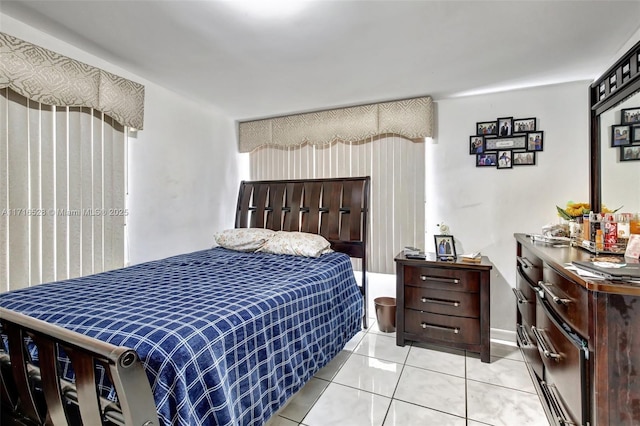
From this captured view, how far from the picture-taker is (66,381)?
98 cm

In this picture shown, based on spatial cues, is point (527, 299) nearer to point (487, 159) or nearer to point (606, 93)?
point (487, 159)

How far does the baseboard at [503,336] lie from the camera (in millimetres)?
2742

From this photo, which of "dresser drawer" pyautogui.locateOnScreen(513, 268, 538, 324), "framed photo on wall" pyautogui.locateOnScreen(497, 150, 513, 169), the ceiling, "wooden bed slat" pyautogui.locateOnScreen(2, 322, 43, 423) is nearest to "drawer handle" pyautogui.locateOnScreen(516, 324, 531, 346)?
"dresser drawer" pyautogui.locateOnScreen(513, 268, 538, 324)

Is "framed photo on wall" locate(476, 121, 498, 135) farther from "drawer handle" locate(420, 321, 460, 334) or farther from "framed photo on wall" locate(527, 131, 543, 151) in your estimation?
"drawer handle" locate(420, 321, 460, 334)

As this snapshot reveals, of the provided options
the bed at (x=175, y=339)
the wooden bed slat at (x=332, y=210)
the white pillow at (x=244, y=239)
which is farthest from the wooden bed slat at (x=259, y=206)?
the bed at (x=175, y=339)

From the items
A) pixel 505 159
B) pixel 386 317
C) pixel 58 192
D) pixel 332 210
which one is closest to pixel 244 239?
pixel 332 210

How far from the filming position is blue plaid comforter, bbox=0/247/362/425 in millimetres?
1026

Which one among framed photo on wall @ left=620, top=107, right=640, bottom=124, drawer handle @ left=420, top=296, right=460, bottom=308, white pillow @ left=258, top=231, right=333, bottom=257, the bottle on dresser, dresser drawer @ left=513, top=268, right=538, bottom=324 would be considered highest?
framed photo on wall @ left=620, top=107, right=640, bottom=124

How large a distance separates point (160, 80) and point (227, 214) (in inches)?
64.3

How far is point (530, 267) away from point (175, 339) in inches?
84.3

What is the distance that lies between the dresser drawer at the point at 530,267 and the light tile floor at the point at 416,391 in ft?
2.42

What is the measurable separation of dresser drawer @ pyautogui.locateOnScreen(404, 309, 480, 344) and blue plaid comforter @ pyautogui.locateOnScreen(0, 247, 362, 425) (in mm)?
642

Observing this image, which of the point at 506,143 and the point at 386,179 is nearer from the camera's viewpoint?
the point at 506,143

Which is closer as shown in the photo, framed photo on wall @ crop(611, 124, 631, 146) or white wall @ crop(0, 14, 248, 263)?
framed photo on wall @ crop(611, 124, 631, 146)
